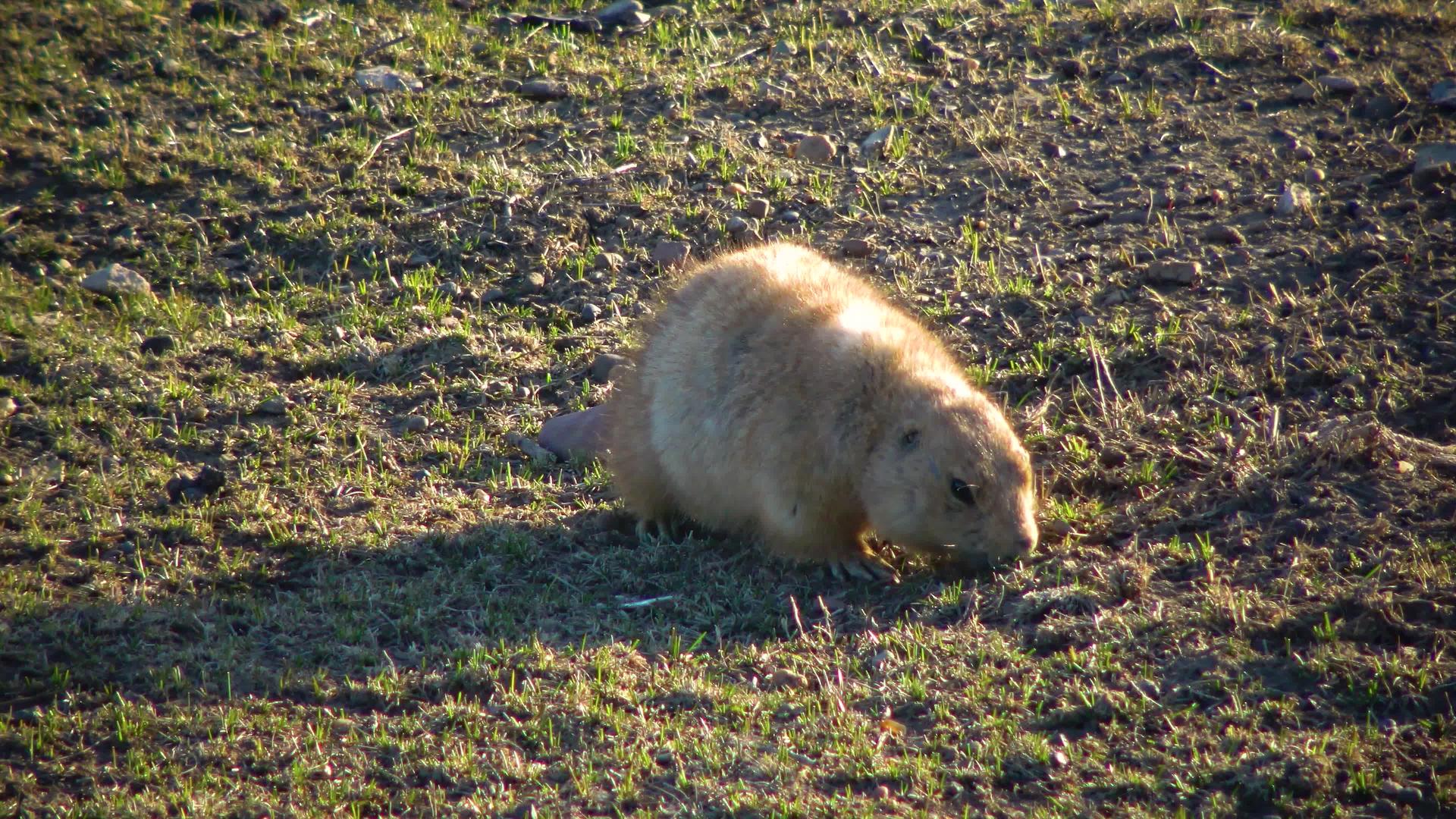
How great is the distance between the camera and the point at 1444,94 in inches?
316

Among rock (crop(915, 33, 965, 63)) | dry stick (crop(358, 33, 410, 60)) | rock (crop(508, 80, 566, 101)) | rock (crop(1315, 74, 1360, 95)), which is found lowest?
rock (crop(508, 80, 566, 101))

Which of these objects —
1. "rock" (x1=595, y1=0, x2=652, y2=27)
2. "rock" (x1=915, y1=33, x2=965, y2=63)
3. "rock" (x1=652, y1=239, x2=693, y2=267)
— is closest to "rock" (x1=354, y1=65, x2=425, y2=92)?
"rock" (x1=595, y1=0, x2=652, y2=27)

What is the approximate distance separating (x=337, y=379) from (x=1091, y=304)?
4.04 metres

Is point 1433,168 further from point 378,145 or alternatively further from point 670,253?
point 378,145

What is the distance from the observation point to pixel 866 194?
8148 mm

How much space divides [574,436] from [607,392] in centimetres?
39

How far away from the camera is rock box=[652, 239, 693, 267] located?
7887 mm

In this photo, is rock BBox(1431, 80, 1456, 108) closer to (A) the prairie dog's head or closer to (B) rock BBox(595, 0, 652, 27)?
(A) the prairie dog's head

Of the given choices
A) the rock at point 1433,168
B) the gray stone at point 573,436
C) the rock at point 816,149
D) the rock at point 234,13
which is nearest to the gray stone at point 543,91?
the rock at point 816,149

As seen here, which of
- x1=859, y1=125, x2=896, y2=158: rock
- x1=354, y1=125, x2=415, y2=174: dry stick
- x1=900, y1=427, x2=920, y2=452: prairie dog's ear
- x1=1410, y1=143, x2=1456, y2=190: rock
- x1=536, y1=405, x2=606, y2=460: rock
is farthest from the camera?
x1=354, y1=125, x2=415, y2=174: dry stick

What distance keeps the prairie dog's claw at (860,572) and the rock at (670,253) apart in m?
2.83

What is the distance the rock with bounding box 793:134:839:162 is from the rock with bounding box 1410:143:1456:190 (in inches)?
134

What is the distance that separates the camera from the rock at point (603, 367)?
23.6 feet

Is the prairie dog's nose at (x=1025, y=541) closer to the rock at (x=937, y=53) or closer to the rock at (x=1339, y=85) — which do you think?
the rock at (x=1339, y=85)
